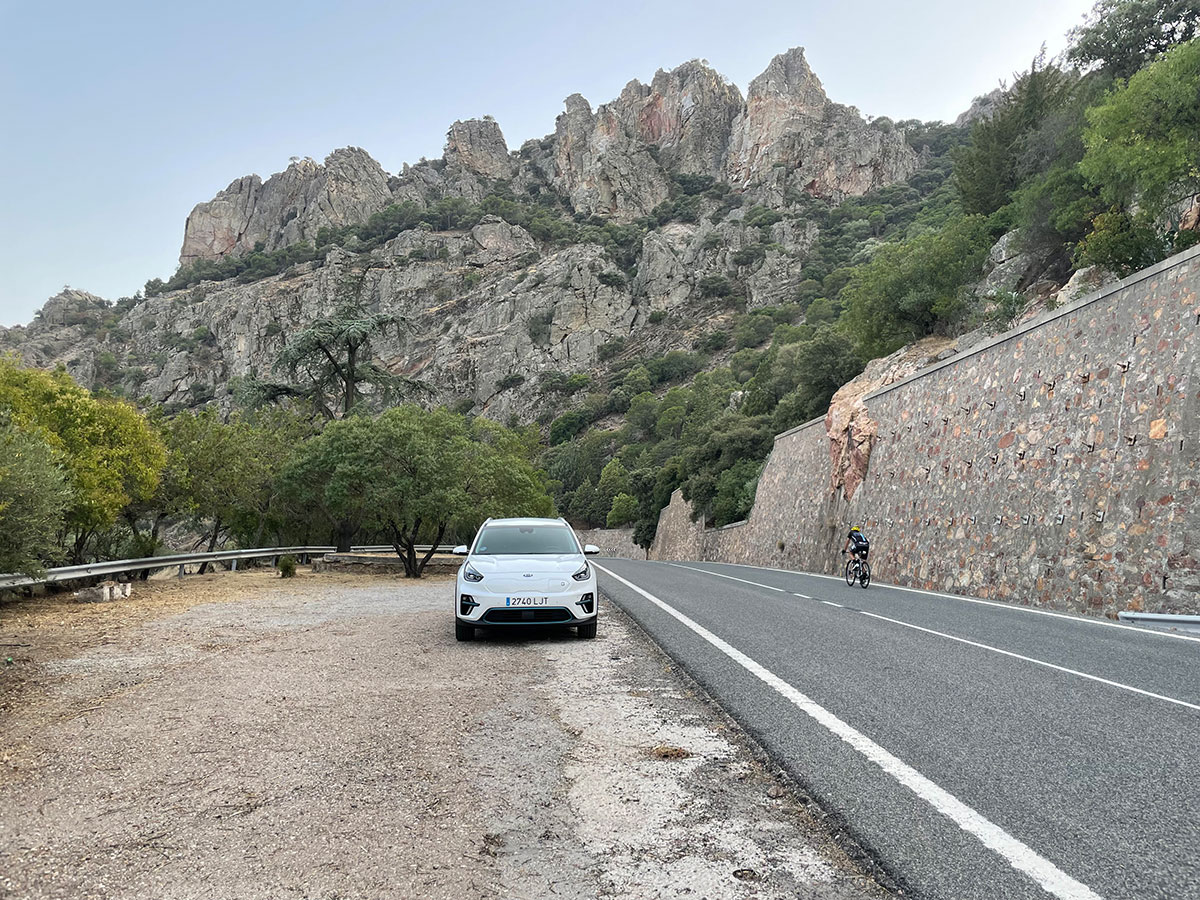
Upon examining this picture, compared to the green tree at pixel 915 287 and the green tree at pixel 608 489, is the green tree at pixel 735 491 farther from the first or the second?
the green tree at pixel 608 489

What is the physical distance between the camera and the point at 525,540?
9.88 metres

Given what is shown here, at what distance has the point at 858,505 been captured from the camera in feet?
82.7

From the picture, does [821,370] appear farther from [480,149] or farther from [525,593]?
[480,149]

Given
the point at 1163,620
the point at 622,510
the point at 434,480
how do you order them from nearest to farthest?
1. the point at 1163,620
2. the point at 434,480
3. the point at 622,510

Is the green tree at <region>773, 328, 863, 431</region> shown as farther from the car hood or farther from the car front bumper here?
the car front bumper

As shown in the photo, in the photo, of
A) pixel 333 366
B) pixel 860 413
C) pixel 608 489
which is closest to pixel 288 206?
pixel 608 489

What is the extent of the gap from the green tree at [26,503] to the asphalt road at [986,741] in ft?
32.1

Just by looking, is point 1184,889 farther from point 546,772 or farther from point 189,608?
point 189,608

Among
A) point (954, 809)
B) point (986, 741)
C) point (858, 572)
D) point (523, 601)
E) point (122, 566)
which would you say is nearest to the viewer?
point (954, 809)

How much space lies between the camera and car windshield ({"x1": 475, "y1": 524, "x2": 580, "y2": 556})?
31.7ft

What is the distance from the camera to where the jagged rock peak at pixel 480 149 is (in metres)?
141

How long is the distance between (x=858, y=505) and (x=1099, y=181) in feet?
40.4

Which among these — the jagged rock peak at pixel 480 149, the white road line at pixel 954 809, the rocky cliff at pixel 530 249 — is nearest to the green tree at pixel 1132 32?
the white road line at pixel 954 809

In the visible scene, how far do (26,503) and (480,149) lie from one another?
147162 millimetres
